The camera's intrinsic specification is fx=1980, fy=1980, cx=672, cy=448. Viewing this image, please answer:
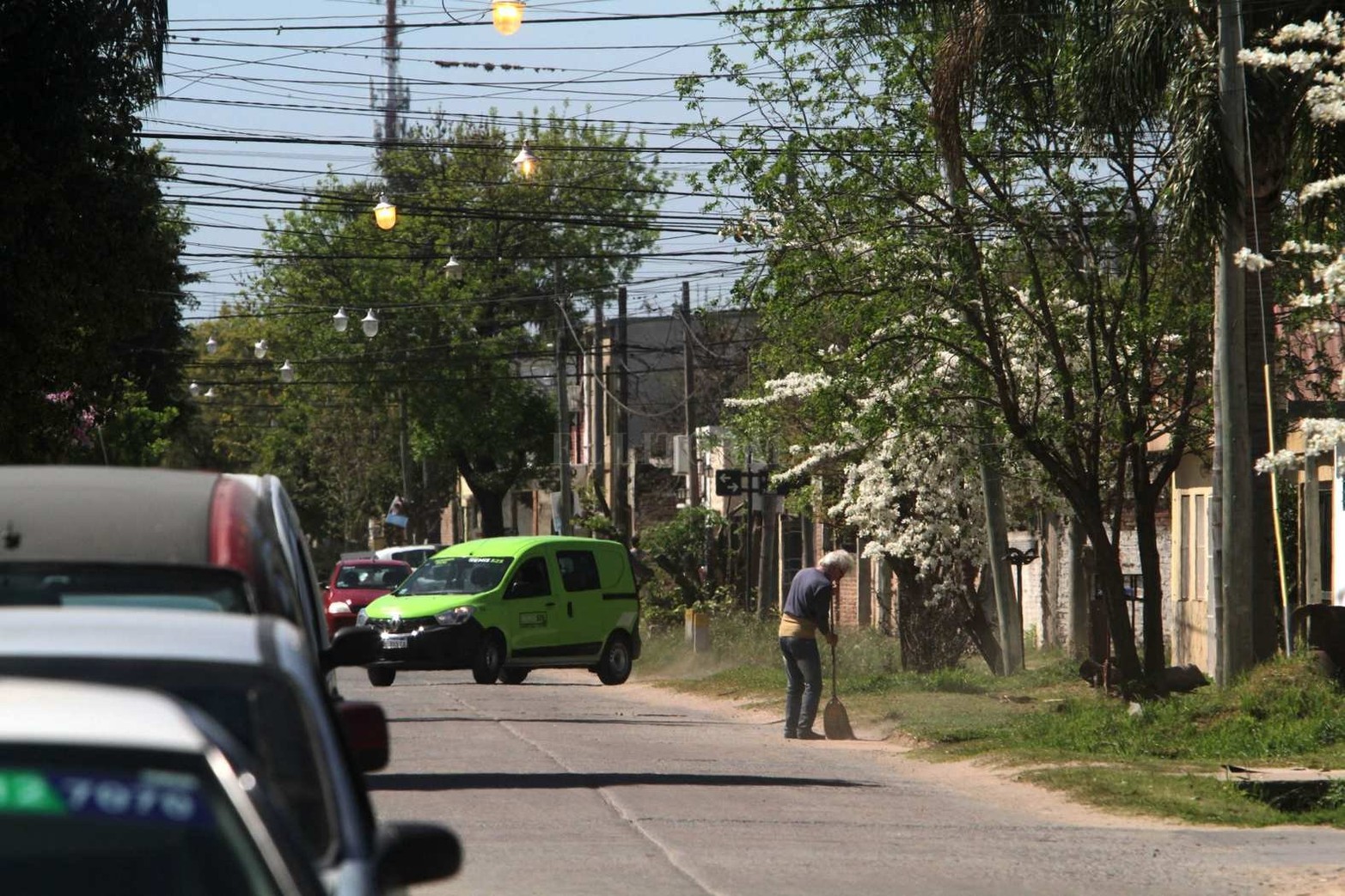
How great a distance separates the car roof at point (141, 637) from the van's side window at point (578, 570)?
74.7ft

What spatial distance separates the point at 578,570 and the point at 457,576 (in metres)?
1.86

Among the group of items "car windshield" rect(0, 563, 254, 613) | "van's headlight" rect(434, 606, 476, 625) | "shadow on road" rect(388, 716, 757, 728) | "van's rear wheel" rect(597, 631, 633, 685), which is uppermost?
"car windshield" rect(0, 563, 254, 613)

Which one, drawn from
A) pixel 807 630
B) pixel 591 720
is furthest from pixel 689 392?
pixel 807 630

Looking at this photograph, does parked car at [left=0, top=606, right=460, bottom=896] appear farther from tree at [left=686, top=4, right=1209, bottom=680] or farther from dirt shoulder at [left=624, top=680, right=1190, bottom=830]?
→ tree at [left=686, top=4, right=1209, bottom=680]

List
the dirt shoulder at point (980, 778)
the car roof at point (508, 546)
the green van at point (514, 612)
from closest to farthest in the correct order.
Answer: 1. the dirt shoulder at point (980, 778)
2. the green van at point (514, 612)
3. the car roof at point (508, 546)

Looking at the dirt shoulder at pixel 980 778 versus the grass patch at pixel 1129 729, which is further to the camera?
the grass patch at pixel 1129 729

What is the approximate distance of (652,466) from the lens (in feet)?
200

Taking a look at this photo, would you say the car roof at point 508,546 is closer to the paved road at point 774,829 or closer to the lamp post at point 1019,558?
the lamp post at point 1019,558

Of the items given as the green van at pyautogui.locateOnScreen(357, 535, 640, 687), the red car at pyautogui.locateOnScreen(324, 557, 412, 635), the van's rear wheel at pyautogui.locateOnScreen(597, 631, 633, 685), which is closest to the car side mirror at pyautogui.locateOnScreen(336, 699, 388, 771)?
the green van at pyautogui.locateOnScreen(357, 535, 640, 687)

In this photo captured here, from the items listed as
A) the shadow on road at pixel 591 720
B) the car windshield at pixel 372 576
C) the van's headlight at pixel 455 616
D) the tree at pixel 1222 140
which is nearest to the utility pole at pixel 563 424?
the car windshield at pixel 372 576

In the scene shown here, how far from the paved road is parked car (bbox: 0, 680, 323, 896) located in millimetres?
5815

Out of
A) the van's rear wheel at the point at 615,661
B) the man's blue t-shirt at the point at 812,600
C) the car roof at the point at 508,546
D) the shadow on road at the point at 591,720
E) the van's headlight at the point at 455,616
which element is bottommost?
the shadow on road at the point at 591,720

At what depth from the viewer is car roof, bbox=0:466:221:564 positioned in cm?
582

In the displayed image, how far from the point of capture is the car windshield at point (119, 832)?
126 inches
